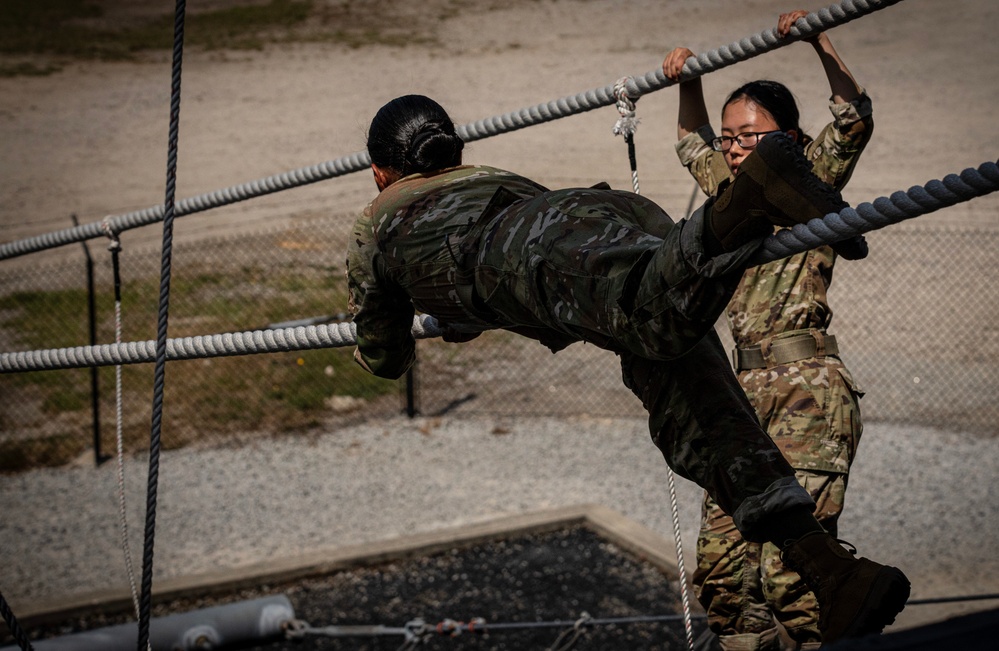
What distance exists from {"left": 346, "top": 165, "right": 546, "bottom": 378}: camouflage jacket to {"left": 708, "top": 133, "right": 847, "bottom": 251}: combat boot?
640mm

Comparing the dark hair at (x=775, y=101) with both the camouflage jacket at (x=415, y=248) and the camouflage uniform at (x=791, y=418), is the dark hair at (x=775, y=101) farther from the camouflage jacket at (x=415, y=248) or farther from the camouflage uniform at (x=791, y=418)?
the camouflage jacket at (x=415, y=248)

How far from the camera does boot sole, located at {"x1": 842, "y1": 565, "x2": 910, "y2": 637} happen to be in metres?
1.95

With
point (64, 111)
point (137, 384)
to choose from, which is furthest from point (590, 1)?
point (137, 384)

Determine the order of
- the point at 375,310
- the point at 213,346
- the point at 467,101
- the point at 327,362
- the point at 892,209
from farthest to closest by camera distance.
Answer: the point at 467,101, the point at 327,362, the point at 213,346, the point at 375,310, the point at 892,209

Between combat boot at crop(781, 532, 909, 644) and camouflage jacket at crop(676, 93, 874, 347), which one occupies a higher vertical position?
camouflage jacket at crop(676, 93, 874, 347)

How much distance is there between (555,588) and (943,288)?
6.49m

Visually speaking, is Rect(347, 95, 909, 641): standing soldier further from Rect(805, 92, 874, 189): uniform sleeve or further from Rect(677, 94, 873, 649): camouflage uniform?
Rect(805, 92, 874, 189): uniform sleeve

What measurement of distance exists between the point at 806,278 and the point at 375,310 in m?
1.33

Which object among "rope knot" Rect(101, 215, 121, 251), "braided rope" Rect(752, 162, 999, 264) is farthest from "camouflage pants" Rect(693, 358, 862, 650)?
"rope knot" Rect(101, 215, 121, 251)

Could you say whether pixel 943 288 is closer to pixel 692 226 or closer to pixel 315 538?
pixel 315 538

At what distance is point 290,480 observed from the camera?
782 centimetres

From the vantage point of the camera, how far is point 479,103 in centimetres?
1780

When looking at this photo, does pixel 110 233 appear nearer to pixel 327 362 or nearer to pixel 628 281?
pixel 628 281

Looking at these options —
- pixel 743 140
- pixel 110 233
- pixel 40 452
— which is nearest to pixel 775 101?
pixel 743 140
